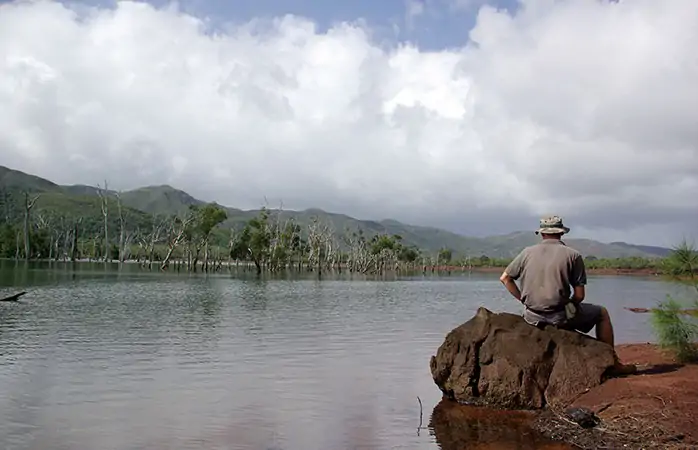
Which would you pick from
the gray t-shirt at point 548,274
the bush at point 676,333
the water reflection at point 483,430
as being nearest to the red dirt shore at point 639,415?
the water reflection at point 483,430

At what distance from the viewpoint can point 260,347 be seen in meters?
18.4

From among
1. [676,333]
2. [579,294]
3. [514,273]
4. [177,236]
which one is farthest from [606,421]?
[177,236]

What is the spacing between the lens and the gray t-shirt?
10.6 metres

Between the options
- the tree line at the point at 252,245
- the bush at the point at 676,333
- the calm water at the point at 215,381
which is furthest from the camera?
the tree line at the point at 252,245

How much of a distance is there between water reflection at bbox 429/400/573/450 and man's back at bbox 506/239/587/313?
176cm

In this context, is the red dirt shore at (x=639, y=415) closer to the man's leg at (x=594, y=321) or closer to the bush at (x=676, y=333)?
the man's leg at (x=594, y=321)

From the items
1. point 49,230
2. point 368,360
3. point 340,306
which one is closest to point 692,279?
point 368,360

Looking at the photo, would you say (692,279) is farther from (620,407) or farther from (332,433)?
(332,433)

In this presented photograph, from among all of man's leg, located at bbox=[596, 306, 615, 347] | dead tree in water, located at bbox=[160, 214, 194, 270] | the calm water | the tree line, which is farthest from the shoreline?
dead tree in water, located at bbox=[160, 214, 194, 270]

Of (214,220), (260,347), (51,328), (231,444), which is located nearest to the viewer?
(231,444)

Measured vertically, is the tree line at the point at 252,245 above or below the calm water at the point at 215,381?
above

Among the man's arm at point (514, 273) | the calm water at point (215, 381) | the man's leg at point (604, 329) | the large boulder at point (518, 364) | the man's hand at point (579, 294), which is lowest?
the calm water at point (215, 381)

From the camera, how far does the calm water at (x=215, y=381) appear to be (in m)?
9.26

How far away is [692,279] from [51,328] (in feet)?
61.5
